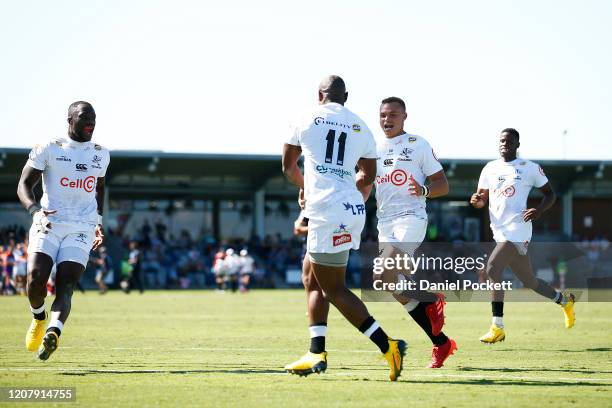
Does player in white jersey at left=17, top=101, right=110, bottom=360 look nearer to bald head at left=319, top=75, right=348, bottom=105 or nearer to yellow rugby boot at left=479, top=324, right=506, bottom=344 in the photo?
bald head at left=319, top=75, right=348, bottom=105

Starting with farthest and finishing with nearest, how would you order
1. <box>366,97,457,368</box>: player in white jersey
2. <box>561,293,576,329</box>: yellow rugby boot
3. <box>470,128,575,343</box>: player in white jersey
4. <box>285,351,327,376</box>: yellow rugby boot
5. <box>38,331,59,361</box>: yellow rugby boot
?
<box>561,293,576,329</box>: yellow rugby boot, <box>470,128,575,343</box>: player in white jersey, <box>366,97,457,368</box>: player in white jersey, <box>38,331,59,361</box>: yellow rugby boot, <box>285,351,327,376</box>: yellow rugby boot

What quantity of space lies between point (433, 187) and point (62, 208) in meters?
3.88

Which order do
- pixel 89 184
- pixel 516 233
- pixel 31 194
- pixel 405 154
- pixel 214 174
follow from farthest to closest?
pixel 214 174 < pixel 516 233 < pixel 405 154 < pixel 89 184 < pixel 31 194

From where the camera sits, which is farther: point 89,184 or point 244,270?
point 244,270

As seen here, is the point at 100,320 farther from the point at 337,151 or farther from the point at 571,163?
the point at 571,163

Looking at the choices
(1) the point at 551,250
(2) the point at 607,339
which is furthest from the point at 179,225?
(2) the point at 607,339

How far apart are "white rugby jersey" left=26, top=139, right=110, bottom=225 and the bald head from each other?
8.83 ft

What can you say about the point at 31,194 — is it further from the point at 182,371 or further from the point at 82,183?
the point at 182,371

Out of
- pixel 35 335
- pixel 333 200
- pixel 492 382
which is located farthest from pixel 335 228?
pixel 35 335

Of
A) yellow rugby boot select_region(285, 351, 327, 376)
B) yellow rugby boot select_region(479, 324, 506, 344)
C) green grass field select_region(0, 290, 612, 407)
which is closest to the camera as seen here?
green grass field select_region(0, 290, 612, 407)

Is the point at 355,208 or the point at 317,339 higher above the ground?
the point at 355,208

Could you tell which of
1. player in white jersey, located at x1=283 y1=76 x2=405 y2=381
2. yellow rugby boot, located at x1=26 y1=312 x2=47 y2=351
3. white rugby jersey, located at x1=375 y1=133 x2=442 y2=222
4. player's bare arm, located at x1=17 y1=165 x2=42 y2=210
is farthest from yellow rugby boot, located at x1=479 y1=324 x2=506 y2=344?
player's bare arm, located at x1=17 y1=165 x2=42 y2=210

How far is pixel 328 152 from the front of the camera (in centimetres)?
878

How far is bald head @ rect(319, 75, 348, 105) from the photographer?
9.02 m
